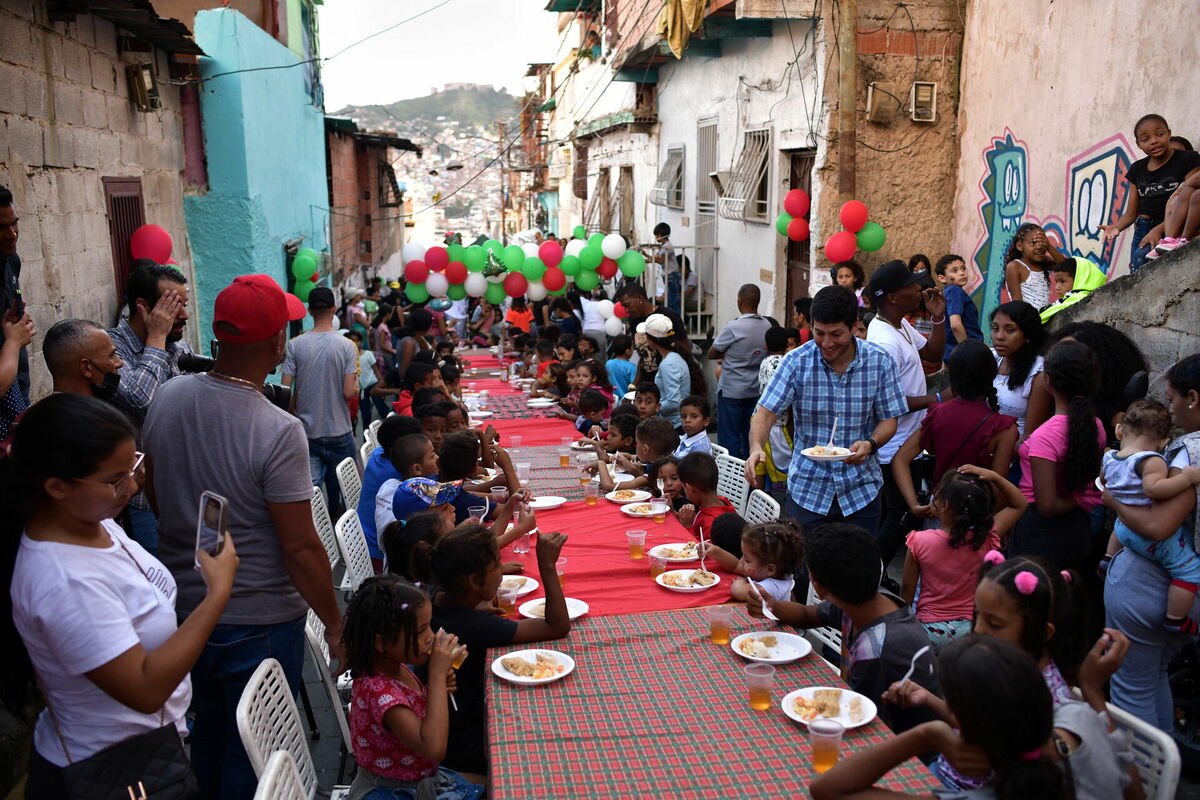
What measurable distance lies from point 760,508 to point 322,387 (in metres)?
3.63

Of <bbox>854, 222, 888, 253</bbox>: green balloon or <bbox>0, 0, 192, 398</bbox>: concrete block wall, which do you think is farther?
<bbox>854, 222, 888, 253</bbox>: green balloon

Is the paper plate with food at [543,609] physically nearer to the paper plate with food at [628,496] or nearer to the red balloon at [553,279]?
the paper plate with food at [628,496]

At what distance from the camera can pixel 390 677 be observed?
3102 millimetres

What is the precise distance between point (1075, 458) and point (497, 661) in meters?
2.80

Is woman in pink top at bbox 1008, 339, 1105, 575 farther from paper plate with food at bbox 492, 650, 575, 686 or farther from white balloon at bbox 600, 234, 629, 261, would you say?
white balloon at bbox 600, 234, 629, 261

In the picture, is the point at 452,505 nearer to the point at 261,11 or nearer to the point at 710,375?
the point at 710,375

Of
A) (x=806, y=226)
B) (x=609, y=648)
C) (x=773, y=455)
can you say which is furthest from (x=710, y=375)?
(x=609, y=648)

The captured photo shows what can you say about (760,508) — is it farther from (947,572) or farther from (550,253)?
(550,253)

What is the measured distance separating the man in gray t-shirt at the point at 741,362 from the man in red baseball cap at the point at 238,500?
6098mm

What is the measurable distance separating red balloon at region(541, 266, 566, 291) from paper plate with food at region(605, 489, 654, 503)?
25.6 ft

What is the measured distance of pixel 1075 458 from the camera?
14.2 feet

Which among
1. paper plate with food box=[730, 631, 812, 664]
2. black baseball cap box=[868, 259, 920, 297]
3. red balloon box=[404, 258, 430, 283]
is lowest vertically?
paper plate with food box=[730, 631, 812, 664]

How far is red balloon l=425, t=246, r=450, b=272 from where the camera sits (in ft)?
42.0

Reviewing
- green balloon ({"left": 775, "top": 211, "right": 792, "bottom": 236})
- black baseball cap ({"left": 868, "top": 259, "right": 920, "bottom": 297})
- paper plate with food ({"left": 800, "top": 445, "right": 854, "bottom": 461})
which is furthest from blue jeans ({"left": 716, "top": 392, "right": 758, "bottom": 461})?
paper plate with food ({"left": 800, "top": 445, "right": 854, "bottom": 461})
